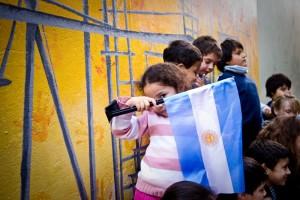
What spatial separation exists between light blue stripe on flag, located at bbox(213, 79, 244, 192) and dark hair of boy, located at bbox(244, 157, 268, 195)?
423mm

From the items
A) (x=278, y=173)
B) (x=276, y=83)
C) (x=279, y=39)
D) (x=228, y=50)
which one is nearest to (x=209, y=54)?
(x=228, y=50)

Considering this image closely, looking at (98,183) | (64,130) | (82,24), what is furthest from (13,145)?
(82,24)

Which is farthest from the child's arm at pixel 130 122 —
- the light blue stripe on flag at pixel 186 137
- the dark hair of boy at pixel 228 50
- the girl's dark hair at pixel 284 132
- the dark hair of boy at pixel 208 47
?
the dark hair of boy at pixel 228 50

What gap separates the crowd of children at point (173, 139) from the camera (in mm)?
1376

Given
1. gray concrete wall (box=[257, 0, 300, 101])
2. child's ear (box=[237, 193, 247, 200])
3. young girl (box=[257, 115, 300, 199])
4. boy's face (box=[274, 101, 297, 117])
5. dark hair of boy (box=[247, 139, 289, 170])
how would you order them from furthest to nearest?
1. gray concrete wall (box=[257, 0, 300, 101])
2. boy's face (box=[274, 101, 297, 117])
3. young girl (box=[257, 115, 300, 199])
4. dark hair of boy (box=[247, 139, 289, 170])
5. child's ear (box=[237, 193, 247, 200])

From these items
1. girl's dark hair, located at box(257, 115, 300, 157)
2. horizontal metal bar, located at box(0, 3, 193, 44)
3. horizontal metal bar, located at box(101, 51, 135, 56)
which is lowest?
girl's dark hair, located at box(257, 115, 300, 157)

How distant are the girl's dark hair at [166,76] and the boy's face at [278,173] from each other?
34.1 inches

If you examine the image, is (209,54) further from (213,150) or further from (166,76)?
(213,150)

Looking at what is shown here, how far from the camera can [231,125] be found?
53.4 inches

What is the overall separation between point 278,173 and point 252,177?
13.0 inches

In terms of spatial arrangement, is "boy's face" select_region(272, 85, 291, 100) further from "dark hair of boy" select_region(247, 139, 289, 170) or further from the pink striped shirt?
the pink striped shirt

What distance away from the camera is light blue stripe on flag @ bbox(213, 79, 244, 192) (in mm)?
1330

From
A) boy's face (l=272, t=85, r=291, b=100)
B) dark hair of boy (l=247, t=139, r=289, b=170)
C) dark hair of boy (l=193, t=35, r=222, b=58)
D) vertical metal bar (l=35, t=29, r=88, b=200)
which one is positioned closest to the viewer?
vertical metal bar (l=35, t=29, r=88, b=200)

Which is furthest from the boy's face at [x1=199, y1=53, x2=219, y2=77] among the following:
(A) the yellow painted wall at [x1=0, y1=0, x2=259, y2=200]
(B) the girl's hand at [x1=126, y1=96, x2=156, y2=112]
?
(B) the girl's hand at [x1=126, y1=96, x2=156, y2=112]
